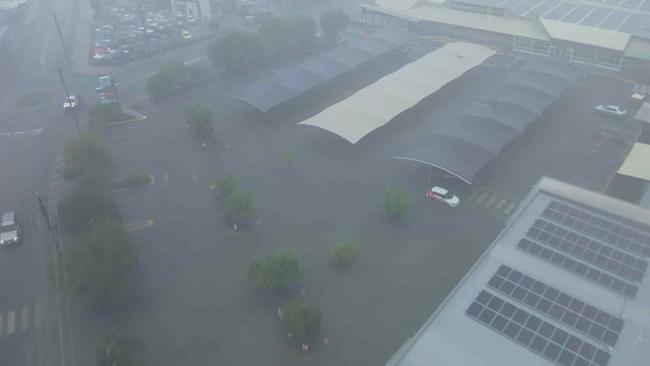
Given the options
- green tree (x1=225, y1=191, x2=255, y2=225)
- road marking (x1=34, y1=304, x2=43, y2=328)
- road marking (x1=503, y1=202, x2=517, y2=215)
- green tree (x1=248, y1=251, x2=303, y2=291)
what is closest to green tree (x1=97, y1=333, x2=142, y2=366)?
road marking (x1=34, y1=304, x2=43, y2=328)

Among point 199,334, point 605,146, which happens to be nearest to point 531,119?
point 605,146

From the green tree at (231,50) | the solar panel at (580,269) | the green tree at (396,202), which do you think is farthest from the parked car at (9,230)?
the solar panel at (580,269)

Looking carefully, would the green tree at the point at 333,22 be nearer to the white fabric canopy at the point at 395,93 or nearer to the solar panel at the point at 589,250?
the white fabric canopy at the point at 395,93

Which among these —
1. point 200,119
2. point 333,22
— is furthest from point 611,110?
point 200,119

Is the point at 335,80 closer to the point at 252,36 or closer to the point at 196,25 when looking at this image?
the point at 252,36

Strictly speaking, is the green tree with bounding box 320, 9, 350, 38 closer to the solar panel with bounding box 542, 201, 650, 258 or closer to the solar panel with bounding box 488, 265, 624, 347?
the solar panel with bounding box 542, 201, 650, 258
